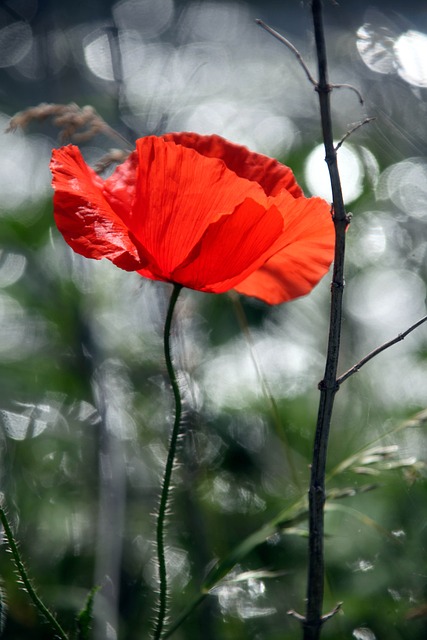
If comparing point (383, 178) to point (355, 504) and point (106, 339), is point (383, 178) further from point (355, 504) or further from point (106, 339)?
point (355, 504)

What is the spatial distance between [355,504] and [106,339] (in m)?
0.54

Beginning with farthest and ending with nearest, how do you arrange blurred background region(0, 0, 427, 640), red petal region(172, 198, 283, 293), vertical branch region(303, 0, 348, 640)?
blurred background region(0, 0, 427, 640)
red petal region(172, 198, 283, 293)
vertical branch region(303, 0, 348, 640)

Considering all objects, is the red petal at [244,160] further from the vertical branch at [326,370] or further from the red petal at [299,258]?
the vertical branch at [326,370]

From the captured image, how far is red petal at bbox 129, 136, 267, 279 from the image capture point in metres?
0.66

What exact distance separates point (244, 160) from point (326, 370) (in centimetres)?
26

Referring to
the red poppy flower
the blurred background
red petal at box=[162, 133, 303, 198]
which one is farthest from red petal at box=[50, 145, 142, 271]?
the blurred background

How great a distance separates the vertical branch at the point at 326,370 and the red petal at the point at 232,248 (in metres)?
0.10

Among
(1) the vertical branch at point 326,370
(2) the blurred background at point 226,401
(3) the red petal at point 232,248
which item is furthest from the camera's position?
(2) the blurred background at point 226,401

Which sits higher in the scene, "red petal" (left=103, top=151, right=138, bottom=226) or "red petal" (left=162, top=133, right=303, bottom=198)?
"red petal" (left=162, top=133, right=303, bottom=198)

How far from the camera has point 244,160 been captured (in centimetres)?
74

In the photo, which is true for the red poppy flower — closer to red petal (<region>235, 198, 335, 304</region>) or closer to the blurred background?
red petal (<region>235, 198, 335, 304</region>)

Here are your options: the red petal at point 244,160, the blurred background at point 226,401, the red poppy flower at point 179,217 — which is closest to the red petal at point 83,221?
the red poppy flower at point 179,217

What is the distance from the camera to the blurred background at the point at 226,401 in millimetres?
992

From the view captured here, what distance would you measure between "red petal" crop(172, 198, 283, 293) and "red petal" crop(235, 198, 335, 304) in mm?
26
